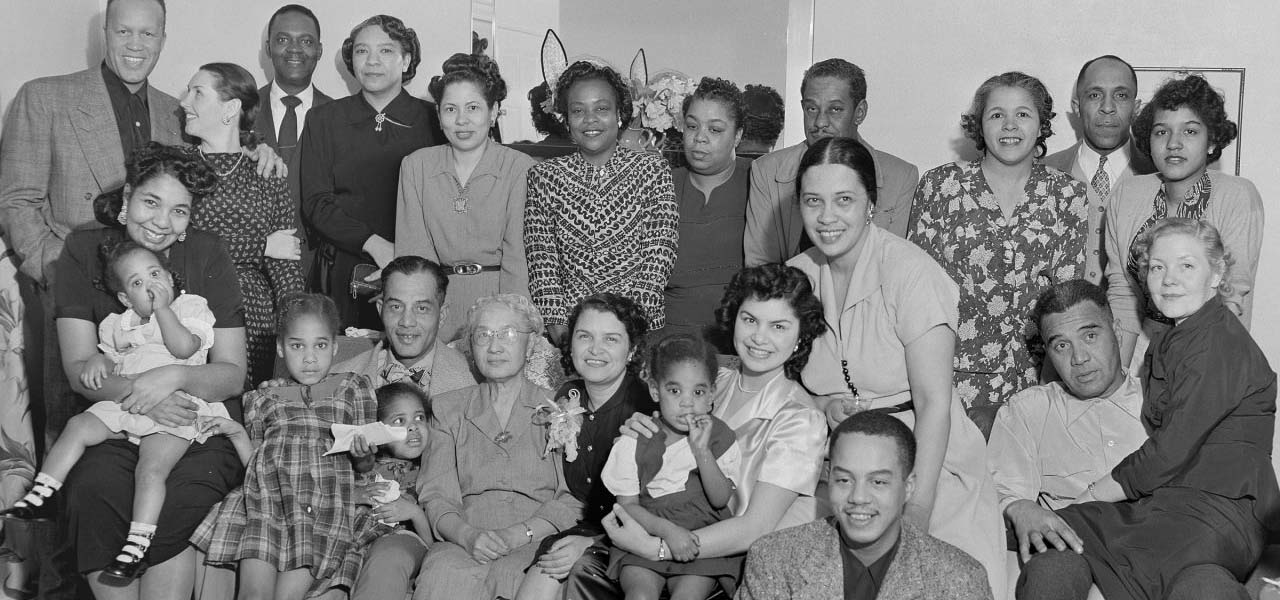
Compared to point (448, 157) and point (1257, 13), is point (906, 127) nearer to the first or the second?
point (1257, 13)

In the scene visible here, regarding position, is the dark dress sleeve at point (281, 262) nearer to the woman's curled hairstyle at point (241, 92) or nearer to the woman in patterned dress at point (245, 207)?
the woman in patterned dress at point (245, 207)

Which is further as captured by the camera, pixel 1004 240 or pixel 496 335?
pixel 1004 240

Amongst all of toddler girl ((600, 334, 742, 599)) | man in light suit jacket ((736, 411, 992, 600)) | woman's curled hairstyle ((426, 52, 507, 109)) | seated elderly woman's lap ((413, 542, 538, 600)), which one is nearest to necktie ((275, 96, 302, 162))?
woman's curled hairstyle ((426, 52, 507, 109))

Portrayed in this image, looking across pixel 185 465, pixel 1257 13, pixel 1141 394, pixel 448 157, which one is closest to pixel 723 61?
pixel 448 157

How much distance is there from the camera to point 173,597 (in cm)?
384

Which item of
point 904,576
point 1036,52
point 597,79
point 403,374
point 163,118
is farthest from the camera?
point 1036,52

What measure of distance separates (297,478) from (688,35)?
316 cm

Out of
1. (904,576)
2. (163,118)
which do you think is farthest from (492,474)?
(163,118)

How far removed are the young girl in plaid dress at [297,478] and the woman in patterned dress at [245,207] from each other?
2.07 feet

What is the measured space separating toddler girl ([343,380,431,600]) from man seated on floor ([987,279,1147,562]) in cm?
172

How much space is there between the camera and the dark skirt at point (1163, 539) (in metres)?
3.52

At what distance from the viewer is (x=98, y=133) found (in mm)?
4934

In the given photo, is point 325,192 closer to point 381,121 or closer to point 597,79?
point 381,121

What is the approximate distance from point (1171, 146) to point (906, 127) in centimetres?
165
